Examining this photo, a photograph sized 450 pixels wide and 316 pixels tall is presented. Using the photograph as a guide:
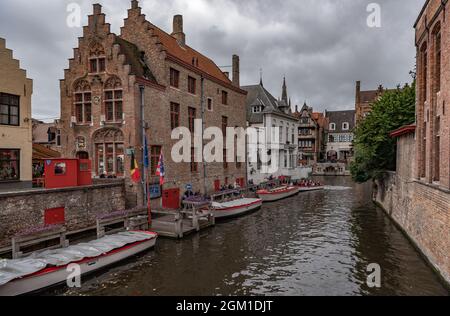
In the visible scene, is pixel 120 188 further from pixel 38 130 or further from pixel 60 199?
pixel 38 130

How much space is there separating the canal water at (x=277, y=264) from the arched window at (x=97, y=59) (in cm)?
1313

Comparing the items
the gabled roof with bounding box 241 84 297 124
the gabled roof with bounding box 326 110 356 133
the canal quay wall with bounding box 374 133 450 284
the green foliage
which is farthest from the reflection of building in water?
the canal quay wall with bounding box 374 133 450 284

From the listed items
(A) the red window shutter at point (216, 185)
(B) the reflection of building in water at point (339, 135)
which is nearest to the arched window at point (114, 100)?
(A) the red window shutter at point (216, 185)

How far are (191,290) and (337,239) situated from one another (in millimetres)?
10184

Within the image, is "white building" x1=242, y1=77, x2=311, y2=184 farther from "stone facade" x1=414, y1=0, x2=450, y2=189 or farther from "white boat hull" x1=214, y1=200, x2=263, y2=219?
"stone facade" x1=414, y1=0, x2=450, y2=189

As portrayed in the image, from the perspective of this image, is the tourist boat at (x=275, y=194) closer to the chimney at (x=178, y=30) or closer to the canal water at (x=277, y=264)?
the canal water at (x=277, y=264)

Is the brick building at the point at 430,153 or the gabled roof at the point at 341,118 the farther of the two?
the gabled roof at the point at 341,118

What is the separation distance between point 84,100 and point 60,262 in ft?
47.1

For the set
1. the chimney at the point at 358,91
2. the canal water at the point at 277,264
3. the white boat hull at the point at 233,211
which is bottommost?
the canal water at the point at 277,264

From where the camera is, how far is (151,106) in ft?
73.3

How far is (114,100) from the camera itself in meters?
21.7

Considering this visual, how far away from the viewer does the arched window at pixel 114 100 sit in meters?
21.7

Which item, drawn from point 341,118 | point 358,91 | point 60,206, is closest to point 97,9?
point 60,206

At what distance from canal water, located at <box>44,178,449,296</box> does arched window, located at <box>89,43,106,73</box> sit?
→ 13.1 metres
